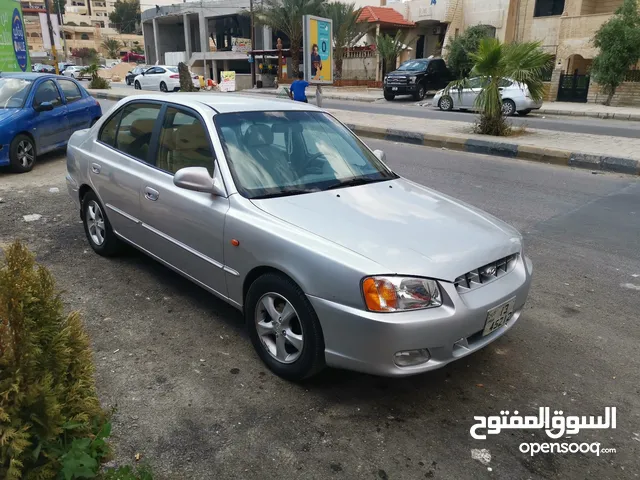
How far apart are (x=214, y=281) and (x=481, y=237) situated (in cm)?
175

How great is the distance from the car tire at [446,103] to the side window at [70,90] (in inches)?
566

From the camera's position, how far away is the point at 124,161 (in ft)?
14.6

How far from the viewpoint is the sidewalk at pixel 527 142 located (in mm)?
9977

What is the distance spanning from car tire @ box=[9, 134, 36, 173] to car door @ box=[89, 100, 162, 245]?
471cm

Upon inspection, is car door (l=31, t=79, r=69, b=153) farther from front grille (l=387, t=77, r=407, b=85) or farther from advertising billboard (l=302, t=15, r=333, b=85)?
front grille (l=387, t=77, r=407, b=85)

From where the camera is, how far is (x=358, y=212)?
328 cm

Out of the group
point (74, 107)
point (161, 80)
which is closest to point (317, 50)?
point (74, 107)

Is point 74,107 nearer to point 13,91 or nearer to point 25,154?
point 13,91

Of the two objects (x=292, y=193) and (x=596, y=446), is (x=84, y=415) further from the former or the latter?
(x=596, y=446)

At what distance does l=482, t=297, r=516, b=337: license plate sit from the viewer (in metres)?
2.94

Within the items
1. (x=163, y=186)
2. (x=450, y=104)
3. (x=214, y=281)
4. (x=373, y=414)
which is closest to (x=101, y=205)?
(x=163, y=186)

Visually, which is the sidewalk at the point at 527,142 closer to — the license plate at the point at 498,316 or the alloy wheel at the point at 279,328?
the license plate at the point at 498,316

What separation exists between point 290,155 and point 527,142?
968cm

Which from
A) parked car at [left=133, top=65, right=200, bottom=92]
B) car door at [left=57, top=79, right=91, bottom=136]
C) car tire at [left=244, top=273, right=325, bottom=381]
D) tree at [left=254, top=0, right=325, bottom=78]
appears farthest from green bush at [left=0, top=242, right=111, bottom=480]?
tree at [left=254, top=0, right=325, bottom=78]
